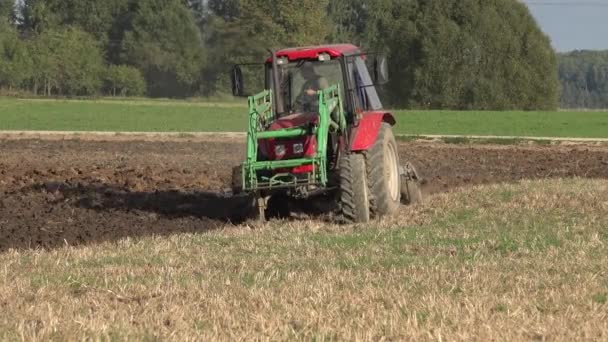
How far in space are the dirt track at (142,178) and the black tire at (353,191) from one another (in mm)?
1653

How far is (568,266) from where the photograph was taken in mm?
7762

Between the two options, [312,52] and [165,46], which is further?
[165,46]

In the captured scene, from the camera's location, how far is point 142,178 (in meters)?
17.2

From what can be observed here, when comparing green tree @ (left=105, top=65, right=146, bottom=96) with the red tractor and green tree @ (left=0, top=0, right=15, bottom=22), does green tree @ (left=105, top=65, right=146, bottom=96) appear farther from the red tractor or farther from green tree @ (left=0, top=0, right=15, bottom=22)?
the red tractor

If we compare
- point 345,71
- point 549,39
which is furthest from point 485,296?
point 549,39

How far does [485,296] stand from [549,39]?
7175 centimetres

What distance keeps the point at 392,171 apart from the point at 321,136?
6.86 ft

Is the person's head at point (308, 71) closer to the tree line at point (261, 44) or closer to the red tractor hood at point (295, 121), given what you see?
the red tractor hood at point (295, 121)

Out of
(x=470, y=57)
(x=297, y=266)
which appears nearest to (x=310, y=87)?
(x=297, y=266)

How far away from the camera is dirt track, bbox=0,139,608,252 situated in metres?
11.6

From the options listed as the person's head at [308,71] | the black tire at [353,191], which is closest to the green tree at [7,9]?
the person's head at [308,71]

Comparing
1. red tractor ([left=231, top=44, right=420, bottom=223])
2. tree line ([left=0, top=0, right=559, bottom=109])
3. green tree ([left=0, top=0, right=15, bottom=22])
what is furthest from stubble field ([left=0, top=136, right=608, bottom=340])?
green tree ([left=0, top=0, right=15, bottom=22])

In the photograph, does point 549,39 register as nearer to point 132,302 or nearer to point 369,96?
point 369,96

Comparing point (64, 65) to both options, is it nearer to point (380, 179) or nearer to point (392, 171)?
point (392, 171)
